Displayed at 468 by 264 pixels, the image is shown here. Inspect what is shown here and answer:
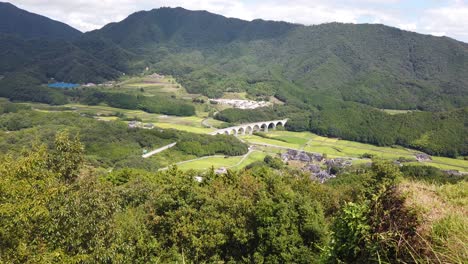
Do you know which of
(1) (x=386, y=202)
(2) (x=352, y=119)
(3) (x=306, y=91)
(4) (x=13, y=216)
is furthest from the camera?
(3) (x=306, y=91)

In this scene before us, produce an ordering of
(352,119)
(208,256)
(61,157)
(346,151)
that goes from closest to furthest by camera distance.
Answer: (61,157) < (208,256) < (346,151) < (352,119)

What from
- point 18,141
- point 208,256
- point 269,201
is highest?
point 269,201

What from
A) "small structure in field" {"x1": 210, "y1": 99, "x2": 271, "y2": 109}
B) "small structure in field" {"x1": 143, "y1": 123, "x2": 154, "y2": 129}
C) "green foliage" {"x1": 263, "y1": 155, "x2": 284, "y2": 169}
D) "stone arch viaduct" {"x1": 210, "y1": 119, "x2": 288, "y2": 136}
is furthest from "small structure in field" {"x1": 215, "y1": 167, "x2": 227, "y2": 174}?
"small structure in field" {"x1": 210, "y1": 99, "x2": 271, "y2": 109}

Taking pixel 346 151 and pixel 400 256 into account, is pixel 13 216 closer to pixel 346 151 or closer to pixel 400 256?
pixel 400 256

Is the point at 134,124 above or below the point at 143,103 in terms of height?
below

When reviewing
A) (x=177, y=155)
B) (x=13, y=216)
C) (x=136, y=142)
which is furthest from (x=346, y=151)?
(x=13, y=216)

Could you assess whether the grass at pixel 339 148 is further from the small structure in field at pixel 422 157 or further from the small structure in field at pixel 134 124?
the small structure in field at pixel 134 124

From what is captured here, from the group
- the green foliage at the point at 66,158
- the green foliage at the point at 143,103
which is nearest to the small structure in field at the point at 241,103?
the green foliage at the point at 143,103

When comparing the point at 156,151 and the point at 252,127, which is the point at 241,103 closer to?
the point at 252,127

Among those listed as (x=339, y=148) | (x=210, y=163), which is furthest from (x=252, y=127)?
(x=210, y=163)
